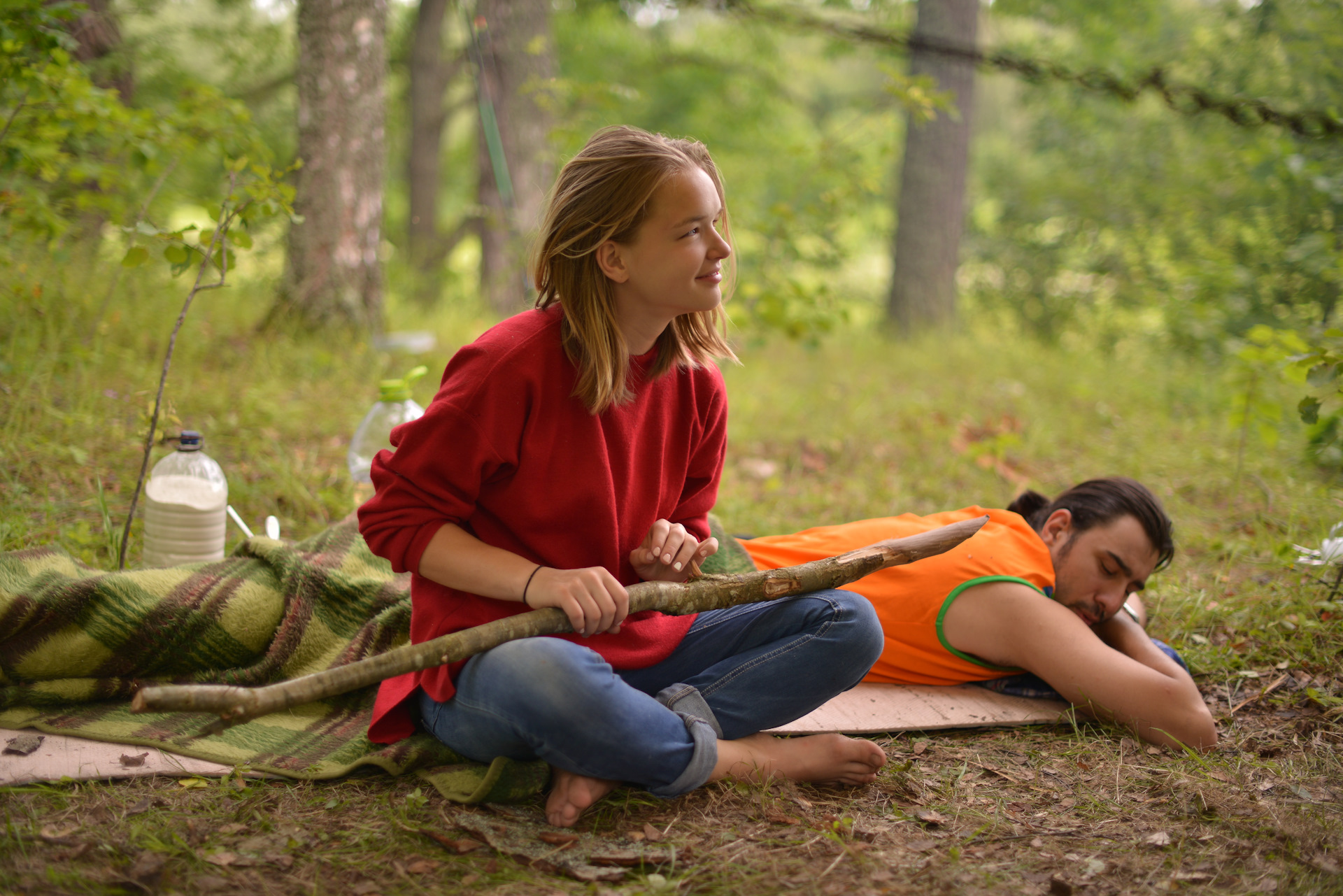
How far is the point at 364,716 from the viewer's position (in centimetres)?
195

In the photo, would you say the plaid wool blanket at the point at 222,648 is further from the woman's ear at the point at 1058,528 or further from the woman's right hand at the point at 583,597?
the woman's ear at the point at 1058,528

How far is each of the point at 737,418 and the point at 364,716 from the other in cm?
303

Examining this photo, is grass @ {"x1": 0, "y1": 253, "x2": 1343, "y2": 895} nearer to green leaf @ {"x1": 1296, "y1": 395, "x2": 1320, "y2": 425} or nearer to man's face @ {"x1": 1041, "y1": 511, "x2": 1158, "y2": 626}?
man's face @ {"x1": 1041, "y1": 511, "x2": 1158, "y2": 626}

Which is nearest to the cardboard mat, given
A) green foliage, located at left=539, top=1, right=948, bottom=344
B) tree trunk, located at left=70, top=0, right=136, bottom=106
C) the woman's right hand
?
the woman's right hand

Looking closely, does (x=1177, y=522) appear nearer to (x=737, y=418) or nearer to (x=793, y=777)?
(x=737, y=418)

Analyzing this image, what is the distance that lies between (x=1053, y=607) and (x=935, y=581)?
0.27 m

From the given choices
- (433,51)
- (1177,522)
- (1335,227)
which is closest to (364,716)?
(1177,522)

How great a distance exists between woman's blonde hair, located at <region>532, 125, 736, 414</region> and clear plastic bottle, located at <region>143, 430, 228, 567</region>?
133cm

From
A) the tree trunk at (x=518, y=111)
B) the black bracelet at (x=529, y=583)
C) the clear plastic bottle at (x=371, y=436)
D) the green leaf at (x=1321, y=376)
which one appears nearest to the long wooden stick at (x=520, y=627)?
the black bracelet at (x=529, y=583)

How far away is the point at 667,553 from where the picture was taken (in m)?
1.71

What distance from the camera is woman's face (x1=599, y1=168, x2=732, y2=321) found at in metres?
1.66

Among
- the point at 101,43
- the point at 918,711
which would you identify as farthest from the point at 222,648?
the point at 101,43

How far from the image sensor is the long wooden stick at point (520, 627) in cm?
134

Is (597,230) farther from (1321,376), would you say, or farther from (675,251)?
(1321,376)
